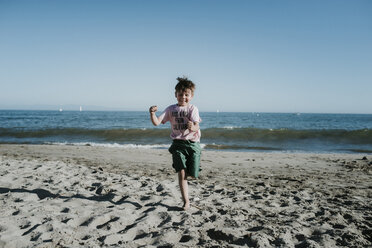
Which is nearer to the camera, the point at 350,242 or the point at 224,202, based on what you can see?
the point at 350,242

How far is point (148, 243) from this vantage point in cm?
244

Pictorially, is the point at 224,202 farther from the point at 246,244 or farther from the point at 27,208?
the point at 27,208

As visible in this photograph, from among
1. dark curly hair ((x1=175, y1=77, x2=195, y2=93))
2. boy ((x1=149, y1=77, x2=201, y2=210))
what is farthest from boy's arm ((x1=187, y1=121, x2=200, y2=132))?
dark curly hair ((x1=175, y1=77, x2=195, y2=93))

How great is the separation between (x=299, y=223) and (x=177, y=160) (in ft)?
5.47

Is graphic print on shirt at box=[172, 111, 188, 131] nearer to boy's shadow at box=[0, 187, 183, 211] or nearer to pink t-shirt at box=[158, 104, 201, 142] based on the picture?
pink t-shirt at box=[158, 104, 201, 142]

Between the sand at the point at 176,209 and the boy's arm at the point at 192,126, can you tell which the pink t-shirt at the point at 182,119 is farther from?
the sand at the point at 176,209

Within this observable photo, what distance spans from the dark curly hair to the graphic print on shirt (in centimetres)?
31

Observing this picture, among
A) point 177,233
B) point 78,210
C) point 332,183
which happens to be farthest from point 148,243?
point 332,183

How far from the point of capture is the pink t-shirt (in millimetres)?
3289

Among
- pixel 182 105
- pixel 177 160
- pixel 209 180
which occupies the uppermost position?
pixel 182 105

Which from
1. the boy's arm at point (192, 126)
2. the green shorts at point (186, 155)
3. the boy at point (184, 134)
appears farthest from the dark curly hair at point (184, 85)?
the green shorts at point (186, 155)

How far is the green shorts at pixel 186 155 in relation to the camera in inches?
130

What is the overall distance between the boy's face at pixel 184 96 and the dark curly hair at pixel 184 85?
4 cm

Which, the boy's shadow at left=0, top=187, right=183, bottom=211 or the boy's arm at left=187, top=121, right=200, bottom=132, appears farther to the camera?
the boy's shadow at left=0, top=187, right=183, bottom=211
